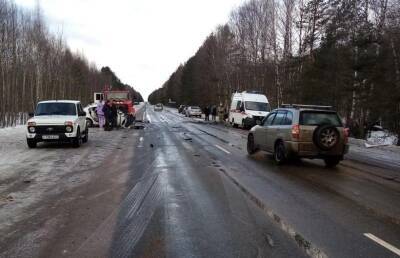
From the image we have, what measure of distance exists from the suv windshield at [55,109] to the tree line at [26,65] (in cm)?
1293

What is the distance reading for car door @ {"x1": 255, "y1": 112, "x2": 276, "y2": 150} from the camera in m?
15.3

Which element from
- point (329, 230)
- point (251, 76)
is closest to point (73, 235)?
point (329, 230)

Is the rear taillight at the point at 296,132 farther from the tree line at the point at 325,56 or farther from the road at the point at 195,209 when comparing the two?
the tree line at the point at 325,56

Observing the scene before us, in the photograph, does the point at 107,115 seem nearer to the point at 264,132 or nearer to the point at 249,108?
the point at 249,108

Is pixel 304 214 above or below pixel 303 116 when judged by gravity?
below

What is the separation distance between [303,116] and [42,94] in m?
38.1

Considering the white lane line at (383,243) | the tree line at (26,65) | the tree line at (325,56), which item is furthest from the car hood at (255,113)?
the white lane line at (383,243)

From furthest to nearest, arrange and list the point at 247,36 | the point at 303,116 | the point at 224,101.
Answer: the point at 224,101 → the point at 247,36 → the point at 303,116

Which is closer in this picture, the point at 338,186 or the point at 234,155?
the point at 338,186

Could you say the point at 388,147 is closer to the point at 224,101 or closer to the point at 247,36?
the point at 247,36

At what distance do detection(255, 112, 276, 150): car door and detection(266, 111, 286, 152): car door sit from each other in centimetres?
20

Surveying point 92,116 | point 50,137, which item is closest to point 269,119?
point 50,137

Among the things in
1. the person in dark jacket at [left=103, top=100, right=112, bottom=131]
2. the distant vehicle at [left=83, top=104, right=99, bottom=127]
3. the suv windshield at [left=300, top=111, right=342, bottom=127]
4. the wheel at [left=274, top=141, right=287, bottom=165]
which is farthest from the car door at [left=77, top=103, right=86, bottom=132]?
the distant vehicle at [left=83, top=104, right=99, bottom=127]

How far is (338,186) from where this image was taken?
10.2m
